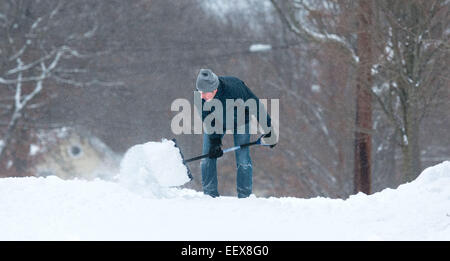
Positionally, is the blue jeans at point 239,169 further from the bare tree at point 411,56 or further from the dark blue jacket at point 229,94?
the bare tree at point 411,56

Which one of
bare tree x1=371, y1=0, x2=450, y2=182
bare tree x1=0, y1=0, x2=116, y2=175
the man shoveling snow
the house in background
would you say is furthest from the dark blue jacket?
the house in background

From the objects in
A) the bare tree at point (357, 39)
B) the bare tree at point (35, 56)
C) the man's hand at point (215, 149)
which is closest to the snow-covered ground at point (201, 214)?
the man's hand at point (215, 149)

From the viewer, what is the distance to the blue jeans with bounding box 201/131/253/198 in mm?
8359

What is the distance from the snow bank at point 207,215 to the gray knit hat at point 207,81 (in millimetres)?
1065

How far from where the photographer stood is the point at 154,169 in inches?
331

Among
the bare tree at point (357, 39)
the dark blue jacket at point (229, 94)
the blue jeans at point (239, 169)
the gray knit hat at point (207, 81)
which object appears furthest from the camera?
the bare tree at point (357, 39)

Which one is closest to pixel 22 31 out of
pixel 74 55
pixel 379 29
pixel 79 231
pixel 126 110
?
pixel 74 55

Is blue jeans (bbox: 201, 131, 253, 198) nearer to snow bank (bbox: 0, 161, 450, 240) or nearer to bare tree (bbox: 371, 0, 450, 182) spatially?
snow bank (bbox: 0, 161, 450, 240)

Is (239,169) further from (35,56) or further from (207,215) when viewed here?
(35,56)

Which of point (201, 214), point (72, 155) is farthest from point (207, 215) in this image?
point (72, 155)

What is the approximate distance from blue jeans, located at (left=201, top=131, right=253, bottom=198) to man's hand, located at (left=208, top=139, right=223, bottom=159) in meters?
0.09

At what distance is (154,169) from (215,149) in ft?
2.20

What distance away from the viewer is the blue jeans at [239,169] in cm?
836

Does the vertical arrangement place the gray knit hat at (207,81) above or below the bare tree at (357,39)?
below
